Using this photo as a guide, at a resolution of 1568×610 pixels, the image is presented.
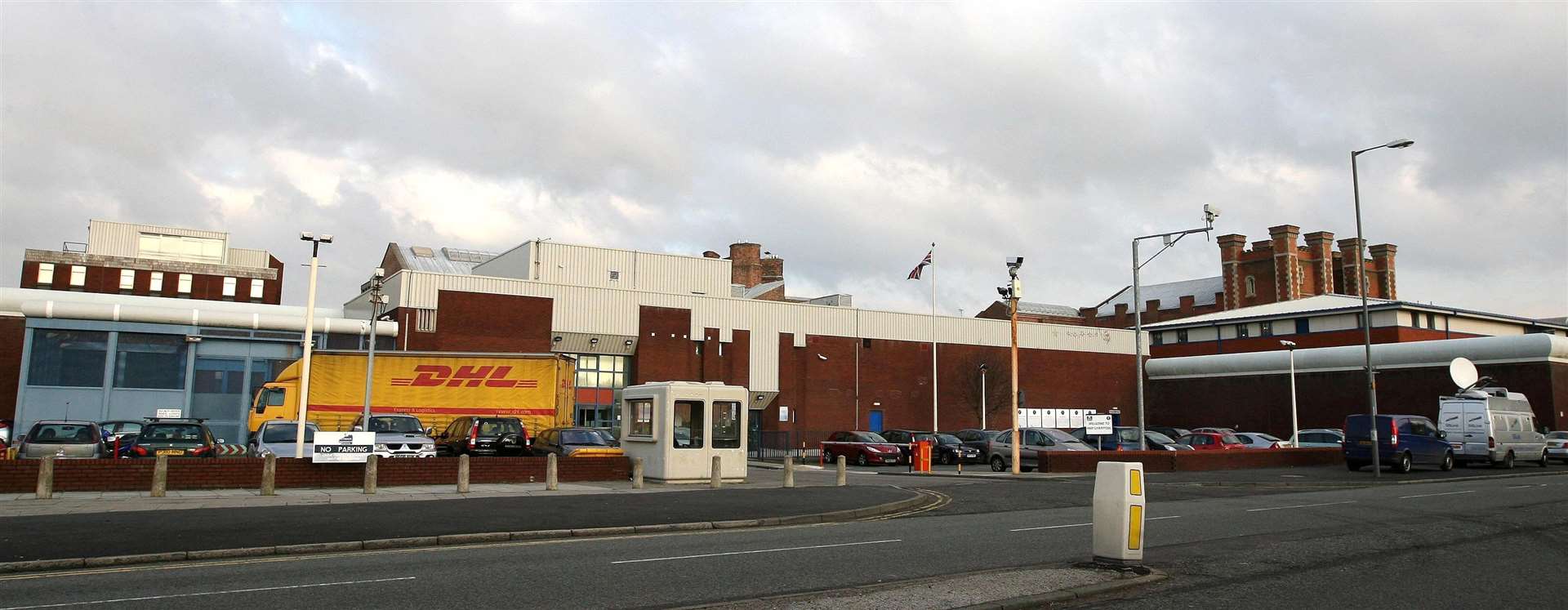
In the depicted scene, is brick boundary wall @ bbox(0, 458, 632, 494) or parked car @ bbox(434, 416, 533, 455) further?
parked car @ bbox(434, 416, 533, 455)

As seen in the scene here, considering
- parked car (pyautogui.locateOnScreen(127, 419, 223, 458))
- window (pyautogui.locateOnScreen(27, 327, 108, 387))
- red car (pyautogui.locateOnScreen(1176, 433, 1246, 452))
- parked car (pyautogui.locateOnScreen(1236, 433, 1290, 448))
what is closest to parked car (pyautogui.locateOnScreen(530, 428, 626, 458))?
parked car (pyautogui.locateOnScreen(127, 419, 223, 458))

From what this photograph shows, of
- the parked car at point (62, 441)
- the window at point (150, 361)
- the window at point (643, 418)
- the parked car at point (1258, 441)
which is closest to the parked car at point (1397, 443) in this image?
the parked car at point (1258, 441)

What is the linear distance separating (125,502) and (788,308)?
138 feet

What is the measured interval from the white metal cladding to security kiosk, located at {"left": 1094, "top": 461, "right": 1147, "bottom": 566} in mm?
43226

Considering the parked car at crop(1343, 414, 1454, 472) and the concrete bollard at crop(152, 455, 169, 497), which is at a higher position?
the parked car at crop(1343, 414, 1454, 472)

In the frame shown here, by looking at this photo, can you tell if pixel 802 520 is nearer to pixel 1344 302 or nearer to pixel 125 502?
pixel 125 502

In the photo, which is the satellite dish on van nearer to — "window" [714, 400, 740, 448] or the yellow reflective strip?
"window" [714, 400, 740, 448]

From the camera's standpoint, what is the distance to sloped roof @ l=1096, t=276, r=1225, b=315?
311 feet

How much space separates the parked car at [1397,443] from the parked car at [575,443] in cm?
2291

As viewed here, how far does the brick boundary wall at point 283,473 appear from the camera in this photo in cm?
2016

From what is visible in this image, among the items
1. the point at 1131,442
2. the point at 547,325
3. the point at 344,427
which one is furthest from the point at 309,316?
the point at 1131,442

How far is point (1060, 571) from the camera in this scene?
987cm

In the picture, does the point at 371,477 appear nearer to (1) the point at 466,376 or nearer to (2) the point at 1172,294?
(1) the point at 466,376

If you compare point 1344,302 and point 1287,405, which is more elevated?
point 1344,302
